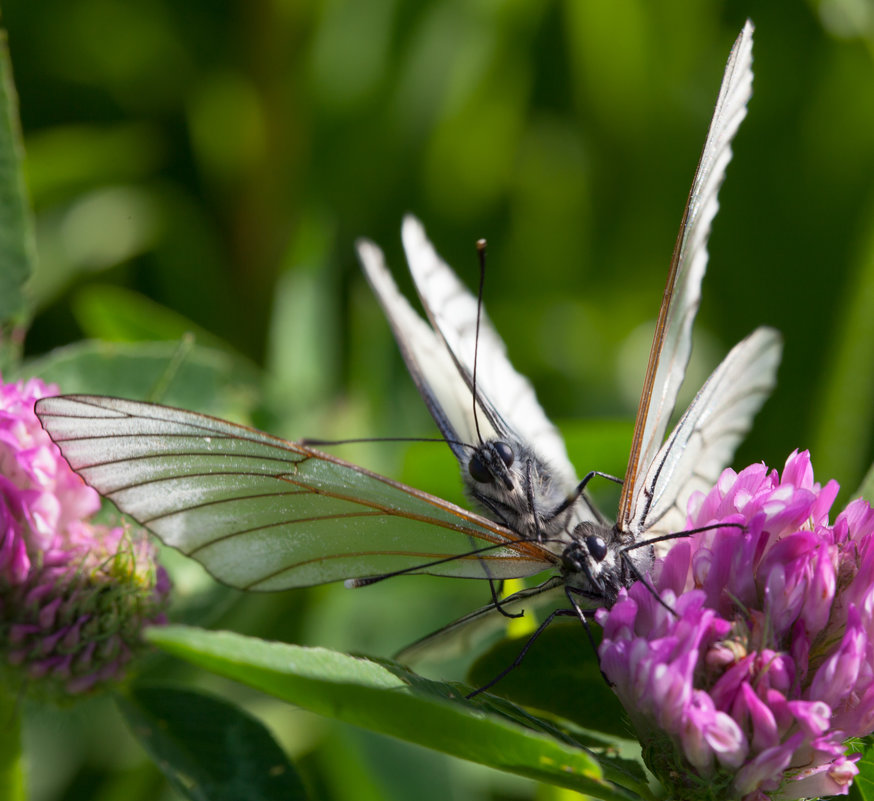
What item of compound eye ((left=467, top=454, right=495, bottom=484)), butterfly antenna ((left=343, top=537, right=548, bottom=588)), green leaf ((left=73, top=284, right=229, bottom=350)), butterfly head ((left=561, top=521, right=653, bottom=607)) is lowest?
butterfly head ((left=561, top=521, right=653, bottom=607))

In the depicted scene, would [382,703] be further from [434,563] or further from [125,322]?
[125,322]

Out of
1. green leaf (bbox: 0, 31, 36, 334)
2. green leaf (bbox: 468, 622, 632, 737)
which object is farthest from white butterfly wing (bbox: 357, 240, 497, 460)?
green leaf (bbox: 0, 31, 36, 334)

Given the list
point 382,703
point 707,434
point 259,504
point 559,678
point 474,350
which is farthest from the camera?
point 474,350

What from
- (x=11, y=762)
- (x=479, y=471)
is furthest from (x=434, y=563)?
(x=11, y=762)

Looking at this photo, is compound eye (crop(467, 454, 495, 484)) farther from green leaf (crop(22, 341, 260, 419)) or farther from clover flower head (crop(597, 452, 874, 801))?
green leaf (crop(22, 341, 260, 419))

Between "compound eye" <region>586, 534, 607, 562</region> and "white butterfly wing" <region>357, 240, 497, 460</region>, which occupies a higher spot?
"white butterfly wing" <region>357, 240, 497, 460</region>
